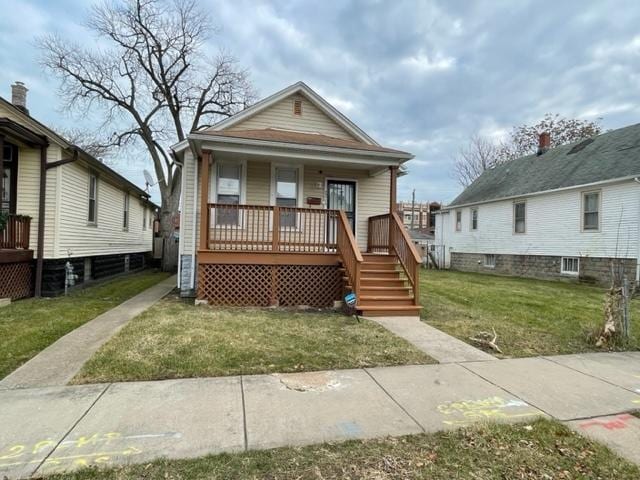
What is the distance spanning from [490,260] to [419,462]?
720 inches

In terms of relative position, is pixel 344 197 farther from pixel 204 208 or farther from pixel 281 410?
pixel 281 410

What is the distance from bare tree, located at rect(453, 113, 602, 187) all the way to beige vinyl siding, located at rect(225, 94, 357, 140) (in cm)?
1974

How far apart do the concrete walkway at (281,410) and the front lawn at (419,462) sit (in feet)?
0.44

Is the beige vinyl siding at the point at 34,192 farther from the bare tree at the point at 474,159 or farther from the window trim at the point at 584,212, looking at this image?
the bare tree at the point at 474,159

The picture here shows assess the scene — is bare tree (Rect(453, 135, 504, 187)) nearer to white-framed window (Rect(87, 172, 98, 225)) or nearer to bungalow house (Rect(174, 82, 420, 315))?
bungalow house (Rect(174, 82, 420, 315))

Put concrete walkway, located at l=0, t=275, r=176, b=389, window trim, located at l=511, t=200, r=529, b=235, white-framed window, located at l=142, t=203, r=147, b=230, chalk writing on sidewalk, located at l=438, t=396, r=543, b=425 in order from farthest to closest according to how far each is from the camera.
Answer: white-framed window, located at l=142, t=203, r=147, b=230
window trim, located at l=511, t=200, r=529, b=235
concrete walkway, located at l=0, t=275, r=176, b=389
chalk writing on sidewalk, located at l=438, t=396, r=543, b=425

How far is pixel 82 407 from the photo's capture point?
316cm

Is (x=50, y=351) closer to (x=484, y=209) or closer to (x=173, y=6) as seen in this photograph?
(x=484, y=209)

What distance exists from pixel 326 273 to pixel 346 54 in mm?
8531

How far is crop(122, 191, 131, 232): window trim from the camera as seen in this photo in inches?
561

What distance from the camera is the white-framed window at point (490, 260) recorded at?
725 inches

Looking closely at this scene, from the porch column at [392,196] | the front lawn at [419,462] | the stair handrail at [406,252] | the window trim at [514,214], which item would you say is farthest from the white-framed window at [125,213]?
the window trim at [514,214]

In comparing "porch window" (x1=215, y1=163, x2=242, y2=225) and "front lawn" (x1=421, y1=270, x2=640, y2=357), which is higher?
"porch window" (x1=215, y1=163, x2=242, y2=225)

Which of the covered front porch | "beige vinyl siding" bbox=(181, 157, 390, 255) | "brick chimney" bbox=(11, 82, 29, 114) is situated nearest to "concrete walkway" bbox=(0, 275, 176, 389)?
the covered front porch
